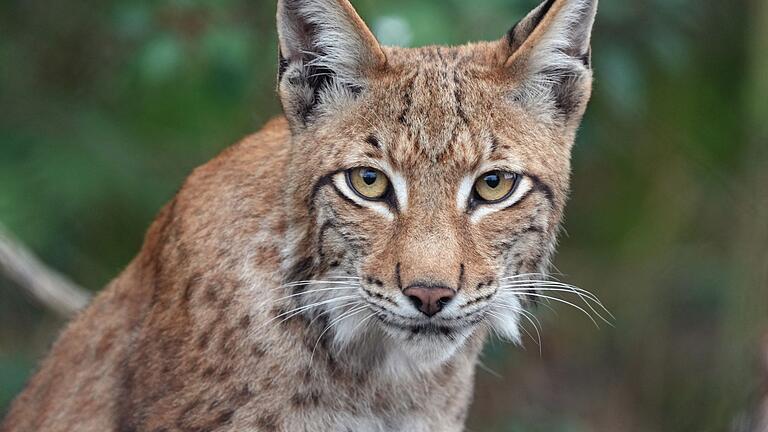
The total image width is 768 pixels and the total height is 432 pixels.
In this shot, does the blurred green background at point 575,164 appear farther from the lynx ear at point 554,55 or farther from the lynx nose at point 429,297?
the lynx nose at point 429,297

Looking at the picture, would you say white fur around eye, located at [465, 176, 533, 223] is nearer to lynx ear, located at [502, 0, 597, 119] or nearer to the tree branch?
lynx ear, located at [502, 0, 597, 119]

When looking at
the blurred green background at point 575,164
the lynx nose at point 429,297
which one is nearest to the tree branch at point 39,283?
the blurred green background at point 575,164

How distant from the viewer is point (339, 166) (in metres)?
4.12

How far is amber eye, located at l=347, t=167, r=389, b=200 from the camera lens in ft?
13.3

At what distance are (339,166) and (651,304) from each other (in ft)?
17.8

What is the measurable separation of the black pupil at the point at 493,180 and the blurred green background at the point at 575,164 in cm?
172

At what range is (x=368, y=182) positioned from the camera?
4066 millimetres

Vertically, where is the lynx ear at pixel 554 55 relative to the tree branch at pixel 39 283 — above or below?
above

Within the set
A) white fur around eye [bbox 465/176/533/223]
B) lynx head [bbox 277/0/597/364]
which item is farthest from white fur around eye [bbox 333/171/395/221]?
white fur around eye [bbox 465/176/533/223]

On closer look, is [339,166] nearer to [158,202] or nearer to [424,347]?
[424,347]

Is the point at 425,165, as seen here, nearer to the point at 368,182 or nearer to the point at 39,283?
the point at 368,182

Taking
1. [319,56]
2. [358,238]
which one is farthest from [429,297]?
[319,56]

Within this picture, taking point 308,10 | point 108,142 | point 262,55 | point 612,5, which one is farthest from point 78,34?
point 308,10

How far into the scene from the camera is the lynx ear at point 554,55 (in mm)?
4164
